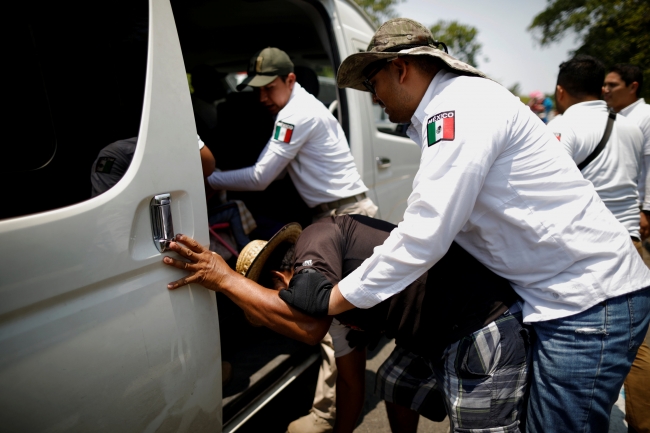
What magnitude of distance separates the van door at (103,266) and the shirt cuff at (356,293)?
0.48m

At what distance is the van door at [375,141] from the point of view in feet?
9.63

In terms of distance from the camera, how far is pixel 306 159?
2.64 m

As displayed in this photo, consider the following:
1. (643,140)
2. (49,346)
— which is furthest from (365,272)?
(643,140)

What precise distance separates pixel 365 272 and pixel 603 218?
739 mm

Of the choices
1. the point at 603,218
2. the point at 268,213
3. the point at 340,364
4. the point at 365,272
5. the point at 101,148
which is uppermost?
the point at 101,148

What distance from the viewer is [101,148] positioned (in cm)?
143

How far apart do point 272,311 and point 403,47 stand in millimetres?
953

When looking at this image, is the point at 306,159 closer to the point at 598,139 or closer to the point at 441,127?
the point at 441,127

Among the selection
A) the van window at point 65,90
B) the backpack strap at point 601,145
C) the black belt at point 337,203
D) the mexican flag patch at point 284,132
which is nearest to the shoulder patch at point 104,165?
the van window at point 65,90

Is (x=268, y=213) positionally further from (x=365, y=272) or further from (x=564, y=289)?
(x=564, y=289)

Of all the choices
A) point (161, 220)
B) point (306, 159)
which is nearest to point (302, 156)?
point (306, 159)

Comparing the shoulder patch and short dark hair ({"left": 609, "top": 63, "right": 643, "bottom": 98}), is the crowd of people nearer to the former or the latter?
the shoulder patch

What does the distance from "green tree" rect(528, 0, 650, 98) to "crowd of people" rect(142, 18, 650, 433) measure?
884 cm

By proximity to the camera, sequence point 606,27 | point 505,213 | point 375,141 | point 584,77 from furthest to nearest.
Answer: point 606,27, point 375,141, point 584,77, point 505,213
